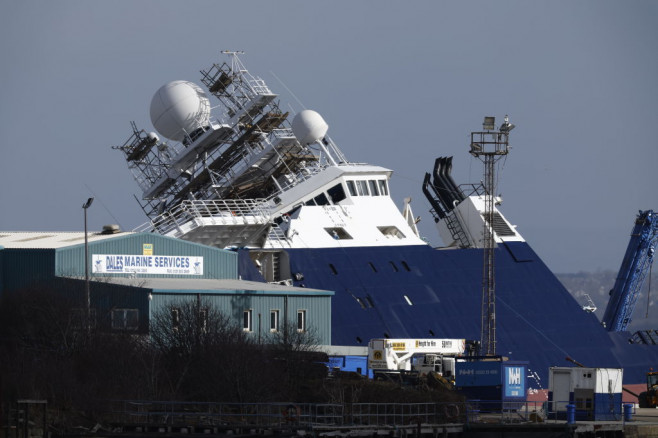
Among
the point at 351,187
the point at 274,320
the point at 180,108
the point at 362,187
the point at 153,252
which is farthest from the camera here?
the point at 180,108

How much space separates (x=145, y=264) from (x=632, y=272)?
27.1 meters

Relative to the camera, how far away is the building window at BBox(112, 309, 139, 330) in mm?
53625

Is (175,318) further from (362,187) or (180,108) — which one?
(180,108)

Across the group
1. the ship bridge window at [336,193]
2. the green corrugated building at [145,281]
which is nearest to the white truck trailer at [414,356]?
the green corrugated building at [145,281]

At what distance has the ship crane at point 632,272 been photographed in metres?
75.6

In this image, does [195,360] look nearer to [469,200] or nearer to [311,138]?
[311,138]

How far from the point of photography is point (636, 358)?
221ft

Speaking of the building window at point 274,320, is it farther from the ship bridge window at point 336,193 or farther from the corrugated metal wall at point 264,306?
the ship bridge window at point 336,193

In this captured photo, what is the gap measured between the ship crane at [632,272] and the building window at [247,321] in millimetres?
24840

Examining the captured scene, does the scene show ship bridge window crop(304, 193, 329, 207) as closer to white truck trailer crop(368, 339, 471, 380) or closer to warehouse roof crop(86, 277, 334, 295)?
warehouse roof crop(86, 277, 334, 295)

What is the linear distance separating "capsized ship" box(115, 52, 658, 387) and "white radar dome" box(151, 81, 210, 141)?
0.04 m

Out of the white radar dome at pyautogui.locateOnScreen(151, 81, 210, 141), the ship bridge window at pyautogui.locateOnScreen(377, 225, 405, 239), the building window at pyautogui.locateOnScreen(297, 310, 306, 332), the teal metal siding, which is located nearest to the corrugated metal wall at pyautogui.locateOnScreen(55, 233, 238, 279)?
the teal metal siding

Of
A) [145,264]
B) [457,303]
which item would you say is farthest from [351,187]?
[145,264]

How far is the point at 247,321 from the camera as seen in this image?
57719 millimetres
